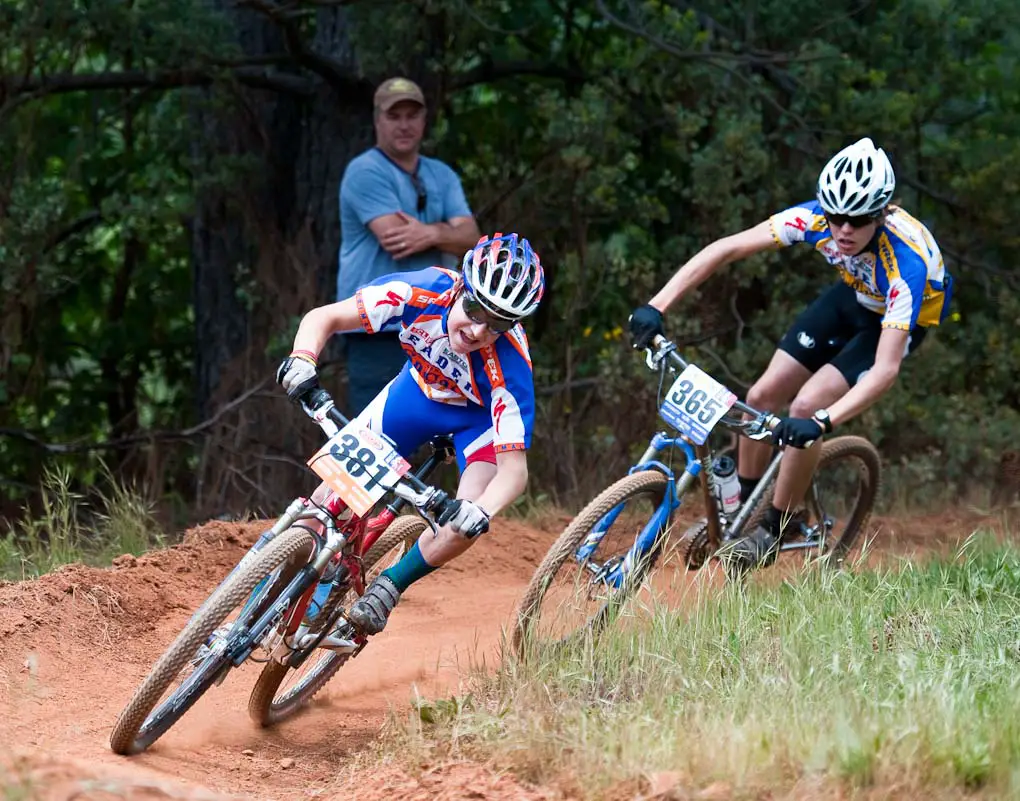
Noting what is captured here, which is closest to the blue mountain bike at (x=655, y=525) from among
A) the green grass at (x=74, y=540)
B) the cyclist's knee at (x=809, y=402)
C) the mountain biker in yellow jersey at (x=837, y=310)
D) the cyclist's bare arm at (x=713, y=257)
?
the mountain biker in yellow jersey at (x=837, y=310)

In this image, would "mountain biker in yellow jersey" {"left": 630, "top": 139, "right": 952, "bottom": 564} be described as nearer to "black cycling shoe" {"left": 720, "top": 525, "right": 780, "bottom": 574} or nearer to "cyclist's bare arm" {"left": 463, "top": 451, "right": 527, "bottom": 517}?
"black cycling shoe" {"left": 720, "top": 525, "right": 780, "bottom": 574}

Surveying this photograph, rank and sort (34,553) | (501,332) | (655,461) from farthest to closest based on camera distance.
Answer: (34,553), (655,461), (501,332)

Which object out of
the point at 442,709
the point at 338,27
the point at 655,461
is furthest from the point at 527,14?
the point at 442,709

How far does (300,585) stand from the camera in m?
4.84

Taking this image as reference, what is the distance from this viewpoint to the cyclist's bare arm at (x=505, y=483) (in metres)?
5.01

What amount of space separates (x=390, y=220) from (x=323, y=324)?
97.8 inches

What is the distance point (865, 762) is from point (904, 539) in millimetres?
5240

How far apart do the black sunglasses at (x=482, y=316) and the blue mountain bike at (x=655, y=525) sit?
0.89 m

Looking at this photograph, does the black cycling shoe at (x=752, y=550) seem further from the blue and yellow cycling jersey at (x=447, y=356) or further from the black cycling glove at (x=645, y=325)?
the blue and yellow cycling jersey at (x=447, y=356)

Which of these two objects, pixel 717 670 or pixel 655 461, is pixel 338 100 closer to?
pixel 655 461

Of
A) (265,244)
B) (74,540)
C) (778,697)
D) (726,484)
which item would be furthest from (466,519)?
(265,244)

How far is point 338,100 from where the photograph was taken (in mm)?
10031

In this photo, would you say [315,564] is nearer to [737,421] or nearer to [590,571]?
[590,571]

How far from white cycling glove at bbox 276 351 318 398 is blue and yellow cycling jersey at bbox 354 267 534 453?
0.50m
